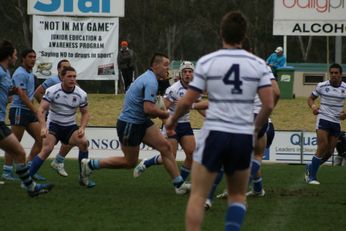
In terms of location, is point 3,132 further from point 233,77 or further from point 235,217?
point 233,77

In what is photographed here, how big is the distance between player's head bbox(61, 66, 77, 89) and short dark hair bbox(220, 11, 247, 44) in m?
5.87

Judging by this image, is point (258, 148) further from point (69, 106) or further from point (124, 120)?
point (69, 106)

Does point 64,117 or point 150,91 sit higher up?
point 150,91

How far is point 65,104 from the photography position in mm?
13781

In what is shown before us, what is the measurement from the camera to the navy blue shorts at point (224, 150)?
7777mm

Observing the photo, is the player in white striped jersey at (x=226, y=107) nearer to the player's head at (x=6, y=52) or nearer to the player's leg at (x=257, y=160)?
the player's leg at (x=257, y=160)

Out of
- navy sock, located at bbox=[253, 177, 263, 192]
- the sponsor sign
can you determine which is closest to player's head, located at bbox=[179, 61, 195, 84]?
navy sock, located at bbox=[253, 177, 263, 192]

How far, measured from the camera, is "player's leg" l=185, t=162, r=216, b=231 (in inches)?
307

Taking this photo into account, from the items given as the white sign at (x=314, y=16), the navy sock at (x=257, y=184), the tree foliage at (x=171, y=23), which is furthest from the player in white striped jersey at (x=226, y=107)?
the tree foliage at (x=171, y=23)

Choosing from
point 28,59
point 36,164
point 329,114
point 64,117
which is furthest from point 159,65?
point 329,114

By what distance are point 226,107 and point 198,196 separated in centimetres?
77

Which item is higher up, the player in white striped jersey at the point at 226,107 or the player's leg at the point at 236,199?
the player in white striped jersey at the point at 226,107

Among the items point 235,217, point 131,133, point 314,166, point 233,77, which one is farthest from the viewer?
point 314,166

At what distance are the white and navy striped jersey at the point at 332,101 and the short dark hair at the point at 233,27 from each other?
25.4 ft
